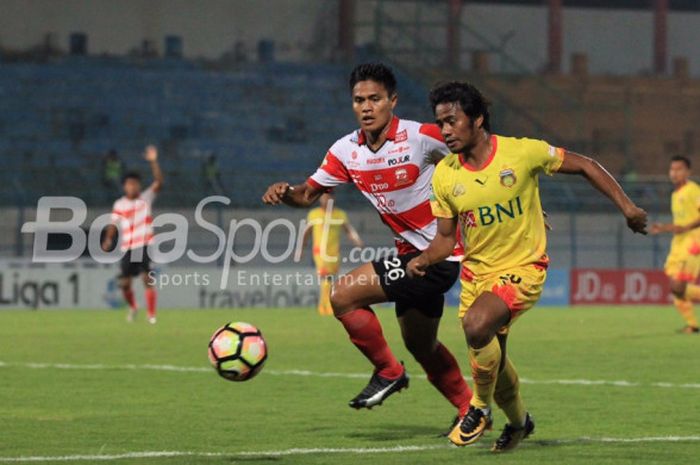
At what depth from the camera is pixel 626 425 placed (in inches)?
412

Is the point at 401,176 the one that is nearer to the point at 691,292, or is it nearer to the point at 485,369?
the point at 485,369

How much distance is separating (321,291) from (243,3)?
1429 centimetres

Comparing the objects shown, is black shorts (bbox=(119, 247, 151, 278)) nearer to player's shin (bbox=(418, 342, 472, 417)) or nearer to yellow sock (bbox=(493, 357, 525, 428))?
player's shin (bbox=(418, 342, 472, 417))

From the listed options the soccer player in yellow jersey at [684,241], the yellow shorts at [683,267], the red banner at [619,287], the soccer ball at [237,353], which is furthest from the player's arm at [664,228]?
the red banner at [619,287]

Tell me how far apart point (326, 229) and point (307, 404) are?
1647 centimetres

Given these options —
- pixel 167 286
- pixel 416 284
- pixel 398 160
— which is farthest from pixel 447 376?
pixel 167 286

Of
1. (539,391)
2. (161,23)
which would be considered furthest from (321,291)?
(539,391)

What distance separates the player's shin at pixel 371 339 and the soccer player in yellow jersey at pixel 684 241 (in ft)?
37.4

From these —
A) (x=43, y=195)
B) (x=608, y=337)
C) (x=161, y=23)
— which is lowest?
(x=608, y=337)

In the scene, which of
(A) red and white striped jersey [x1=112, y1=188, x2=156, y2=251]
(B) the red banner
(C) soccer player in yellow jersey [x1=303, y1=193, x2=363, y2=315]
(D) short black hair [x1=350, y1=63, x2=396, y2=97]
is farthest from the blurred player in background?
(D) short black hair [x1=350, y1=63, x2=396, y2=97]

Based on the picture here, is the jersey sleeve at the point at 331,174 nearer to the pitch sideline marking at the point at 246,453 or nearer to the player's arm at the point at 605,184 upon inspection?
the player's arm at the point at 605,184

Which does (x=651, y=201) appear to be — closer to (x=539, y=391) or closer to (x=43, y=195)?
(x=43, y=195)

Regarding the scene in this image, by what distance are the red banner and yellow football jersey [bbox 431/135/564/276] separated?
24.9m

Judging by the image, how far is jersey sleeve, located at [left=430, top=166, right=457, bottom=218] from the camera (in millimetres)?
8992
